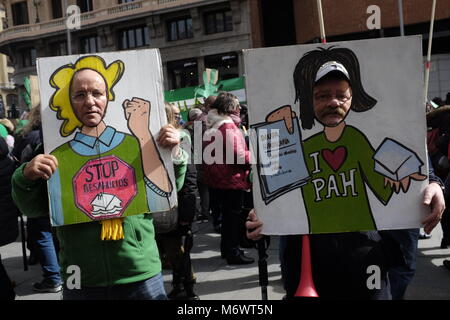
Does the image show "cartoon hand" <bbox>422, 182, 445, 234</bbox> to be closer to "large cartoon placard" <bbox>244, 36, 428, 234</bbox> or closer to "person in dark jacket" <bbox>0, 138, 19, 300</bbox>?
"large cartoon placard" <bbox>244, 36, 428, 234</bbox>

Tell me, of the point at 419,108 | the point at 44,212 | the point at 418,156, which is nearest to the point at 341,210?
the point at 418,156

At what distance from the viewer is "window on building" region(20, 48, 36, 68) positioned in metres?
33.0

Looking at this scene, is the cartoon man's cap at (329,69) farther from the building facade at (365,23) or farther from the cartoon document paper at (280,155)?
the building facade at (365,23)

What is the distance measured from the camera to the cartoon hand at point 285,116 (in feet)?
6.01

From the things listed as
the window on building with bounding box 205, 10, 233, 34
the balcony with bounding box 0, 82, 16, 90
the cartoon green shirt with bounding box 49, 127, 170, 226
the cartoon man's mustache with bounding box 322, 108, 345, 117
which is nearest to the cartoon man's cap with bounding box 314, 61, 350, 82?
the cartoon man's mustache with bounding box 322, 108, 345, 117

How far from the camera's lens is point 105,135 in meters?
2.07

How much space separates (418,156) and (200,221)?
5524 mm

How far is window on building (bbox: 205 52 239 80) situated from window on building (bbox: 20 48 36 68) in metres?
14.4

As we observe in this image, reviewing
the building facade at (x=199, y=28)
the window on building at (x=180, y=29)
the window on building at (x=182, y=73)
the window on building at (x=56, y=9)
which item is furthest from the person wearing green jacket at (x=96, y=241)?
the window on building at (x=56, y=9)

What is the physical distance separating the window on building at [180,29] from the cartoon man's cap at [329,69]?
2655 centimetres

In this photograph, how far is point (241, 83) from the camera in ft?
39.5

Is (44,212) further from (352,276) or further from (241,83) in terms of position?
(241,83)

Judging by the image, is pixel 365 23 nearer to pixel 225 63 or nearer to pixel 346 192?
pixel 225 63

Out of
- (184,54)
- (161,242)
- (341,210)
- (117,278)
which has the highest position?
(184,54)
